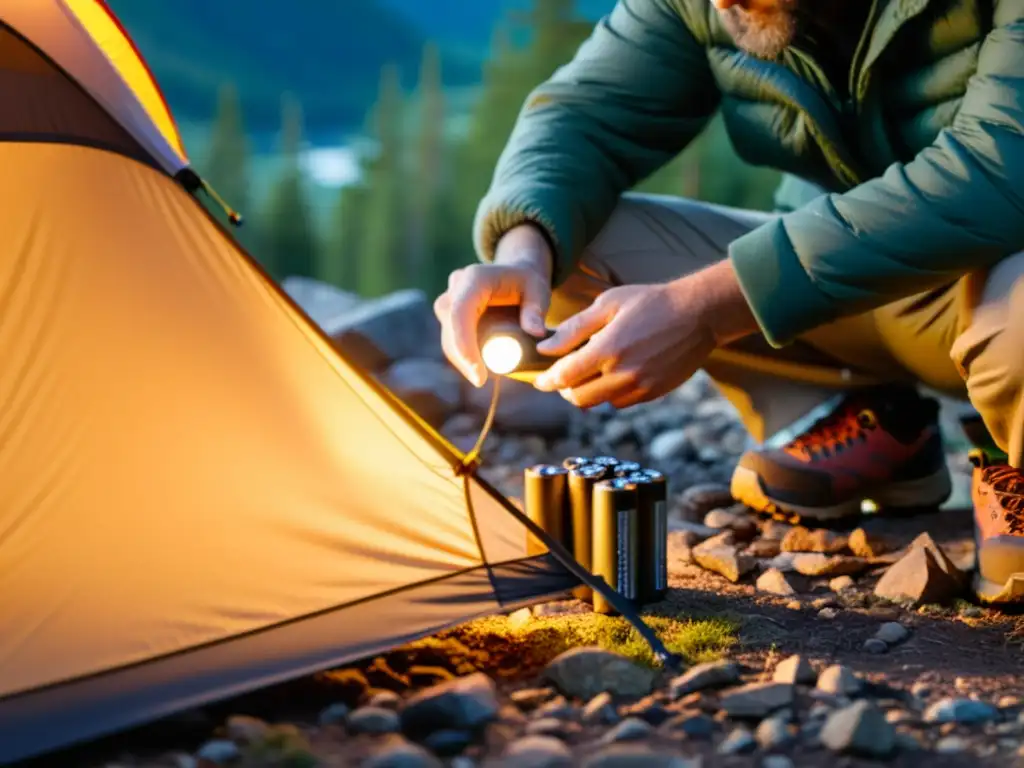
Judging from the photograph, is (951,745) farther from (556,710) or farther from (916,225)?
(916,225)

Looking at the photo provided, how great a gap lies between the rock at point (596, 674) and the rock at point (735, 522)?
3.41 ft

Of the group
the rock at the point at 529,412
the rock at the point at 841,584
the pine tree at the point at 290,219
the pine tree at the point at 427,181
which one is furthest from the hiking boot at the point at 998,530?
the pine tree at the point at 290,219

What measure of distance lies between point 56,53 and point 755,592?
1642 millimetres

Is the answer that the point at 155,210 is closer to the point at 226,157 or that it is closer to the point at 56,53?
the point at 56,53

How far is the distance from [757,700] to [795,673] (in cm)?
14

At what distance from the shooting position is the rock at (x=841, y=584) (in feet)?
7.97

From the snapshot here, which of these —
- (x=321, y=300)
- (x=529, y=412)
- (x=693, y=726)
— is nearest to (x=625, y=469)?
(x=693, y=726)

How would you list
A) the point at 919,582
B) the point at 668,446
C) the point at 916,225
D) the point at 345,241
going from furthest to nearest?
the point at 345,241 < the point at 668,446 < the point at 919,582 < the point at 916,225

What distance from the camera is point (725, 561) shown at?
8.22 feet

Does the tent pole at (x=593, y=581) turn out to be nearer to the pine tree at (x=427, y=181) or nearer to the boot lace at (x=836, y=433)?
the boot lace at (x=836, y=433)

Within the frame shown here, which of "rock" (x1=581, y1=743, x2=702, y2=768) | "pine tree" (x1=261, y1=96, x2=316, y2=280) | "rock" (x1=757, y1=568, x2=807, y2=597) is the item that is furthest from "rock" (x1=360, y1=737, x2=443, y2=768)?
"pine tree" (x1=261, y1=96, x2=316, y2=280)

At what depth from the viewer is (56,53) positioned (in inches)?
77.2

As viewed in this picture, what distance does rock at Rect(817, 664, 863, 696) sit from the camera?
5.87 feet

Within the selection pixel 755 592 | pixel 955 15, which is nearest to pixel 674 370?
pixel 755 592
